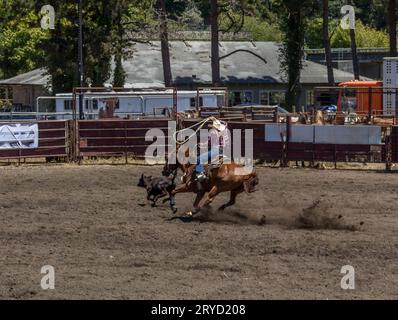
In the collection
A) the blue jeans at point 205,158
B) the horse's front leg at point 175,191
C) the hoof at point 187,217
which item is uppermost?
the blue jeans at point 205,158

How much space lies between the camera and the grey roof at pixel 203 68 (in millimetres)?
59219

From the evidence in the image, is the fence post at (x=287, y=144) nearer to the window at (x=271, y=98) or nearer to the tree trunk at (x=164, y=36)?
the tree trunk at (x=164, y=36)

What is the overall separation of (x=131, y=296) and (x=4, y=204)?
8.41 metres

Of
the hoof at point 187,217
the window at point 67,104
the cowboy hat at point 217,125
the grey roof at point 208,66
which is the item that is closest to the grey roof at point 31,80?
the grey roof at point 208,66

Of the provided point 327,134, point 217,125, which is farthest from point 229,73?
point 217,125

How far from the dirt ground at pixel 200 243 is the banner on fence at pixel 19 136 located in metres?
5.22

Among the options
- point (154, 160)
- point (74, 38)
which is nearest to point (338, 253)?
point (154, 160)

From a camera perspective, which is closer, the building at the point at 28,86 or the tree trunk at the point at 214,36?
the tree trunk at the point at 214,36

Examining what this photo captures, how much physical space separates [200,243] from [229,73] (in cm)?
4877

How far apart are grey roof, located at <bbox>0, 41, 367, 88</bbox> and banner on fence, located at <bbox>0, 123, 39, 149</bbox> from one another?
3137 centimetres

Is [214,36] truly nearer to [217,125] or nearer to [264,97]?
[264,97]

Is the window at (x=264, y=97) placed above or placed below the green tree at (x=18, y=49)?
below
